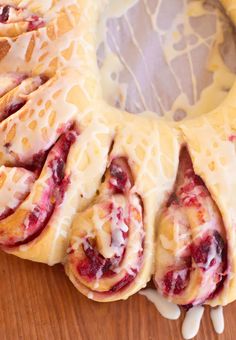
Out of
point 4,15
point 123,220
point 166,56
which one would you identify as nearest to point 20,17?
point 4,15

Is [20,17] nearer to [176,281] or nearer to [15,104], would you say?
[15,104]

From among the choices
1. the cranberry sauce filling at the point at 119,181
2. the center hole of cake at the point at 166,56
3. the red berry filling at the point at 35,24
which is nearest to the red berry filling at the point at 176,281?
the cranberry sauce filling at the point at 119,181

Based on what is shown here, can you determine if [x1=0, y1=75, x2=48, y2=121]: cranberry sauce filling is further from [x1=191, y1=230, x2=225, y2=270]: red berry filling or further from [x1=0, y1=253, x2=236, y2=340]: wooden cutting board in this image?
[x1=191, y1=230, x2=225, y2=270]: red berry filling

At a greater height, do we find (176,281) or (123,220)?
(123,220)

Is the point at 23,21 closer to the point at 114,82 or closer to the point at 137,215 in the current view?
the point at 114,82

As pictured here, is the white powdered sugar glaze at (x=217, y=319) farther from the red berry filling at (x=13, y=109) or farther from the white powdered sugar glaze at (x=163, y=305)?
the red berry filling at (x=13, y=109)

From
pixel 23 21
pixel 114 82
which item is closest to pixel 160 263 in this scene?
pixel 114 82
